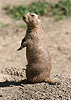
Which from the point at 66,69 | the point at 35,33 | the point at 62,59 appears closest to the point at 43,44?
the point at 35,33

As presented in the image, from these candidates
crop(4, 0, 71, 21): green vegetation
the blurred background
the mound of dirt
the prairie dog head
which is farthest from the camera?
crop(4, 0, 71, 21): green vegetation

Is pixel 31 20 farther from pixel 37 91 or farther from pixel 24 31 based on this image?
pixel 24 31

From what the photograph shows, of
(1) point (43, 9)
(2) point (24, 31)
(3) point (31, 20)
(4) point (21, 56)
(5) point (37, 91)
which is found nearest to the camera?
(5) point (37, 91)

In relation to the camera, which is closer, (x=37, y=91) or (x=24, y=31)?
(x=37, y=91)

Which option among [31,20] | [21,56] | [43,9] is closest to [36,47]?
[31,20]

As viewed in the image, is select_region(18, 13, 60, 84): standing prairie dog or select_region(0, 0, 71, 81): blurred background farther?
select_region(0, 0, 71, 81): blurred background

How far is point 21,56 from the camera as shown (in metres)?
9.45

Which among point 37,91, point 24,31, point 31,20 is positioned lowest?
point 37,91

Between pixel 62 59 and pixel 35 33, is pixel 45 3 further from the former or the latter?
pixel 35 33

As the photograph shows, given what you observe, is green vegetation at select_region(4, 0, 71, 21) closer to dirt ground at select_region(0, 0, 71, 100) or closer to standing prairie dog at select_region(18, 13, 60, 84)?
dirt ground at select_region(0, 0, 71, 100)

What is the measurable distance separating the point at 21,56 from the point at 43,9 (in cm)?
409

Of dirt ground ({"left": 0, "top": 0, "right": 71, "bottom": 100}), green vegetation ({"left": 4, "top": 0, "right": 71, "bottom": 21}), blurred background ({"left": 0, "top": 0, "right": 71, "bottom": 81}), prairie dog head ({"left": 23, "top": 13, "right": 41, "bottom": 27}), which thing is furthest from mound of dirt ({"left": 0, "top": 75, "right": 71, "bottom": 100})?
green vegetation ({"left": 4, "top": 0, "right": 71, "bottom": 21})

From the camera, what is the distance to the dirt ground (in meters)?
5.98

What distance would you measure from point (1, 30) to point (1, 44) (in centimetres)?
138
